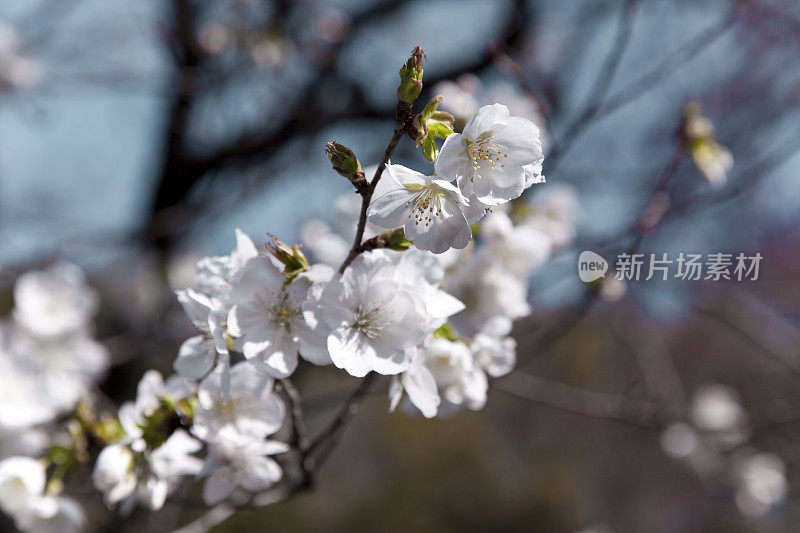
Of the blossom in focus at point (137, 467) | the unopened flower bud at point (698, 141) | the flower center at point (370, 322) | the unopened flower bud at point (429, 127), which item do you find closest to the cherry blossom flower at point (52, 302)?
the blossom in focus at point (137, 467)

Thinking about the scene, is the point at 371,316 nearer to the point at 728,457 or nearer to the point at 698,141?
the point at 698,141

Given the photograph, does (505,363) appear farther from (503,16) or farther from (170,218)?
(170,218)

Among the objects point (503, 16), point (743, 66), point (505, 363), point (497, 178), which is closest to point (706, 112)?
point (743, 66)

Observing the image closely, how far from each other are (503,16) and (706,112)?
4.25 ft

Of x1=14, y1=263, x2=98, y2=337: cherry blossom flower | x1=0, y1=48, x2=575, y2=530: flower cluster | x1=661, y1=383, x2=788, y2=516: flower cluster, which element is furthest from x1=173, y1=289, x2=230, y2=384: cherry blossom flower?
x1=661, y1=383, x2=788, y2=516: flower cluster

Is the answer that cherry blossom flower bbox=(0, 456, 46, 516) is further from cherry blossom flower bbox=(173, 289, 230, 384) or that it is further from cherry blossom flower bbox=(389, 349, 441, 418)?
cherry blossom flower bbox=(389, 349, 441, 418)

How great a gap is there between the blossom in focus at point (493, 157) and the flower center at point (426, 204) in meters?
0.03

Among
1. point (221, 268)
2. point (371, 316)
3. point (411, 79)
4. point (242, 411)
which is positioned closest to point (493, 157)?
point (411, 79)

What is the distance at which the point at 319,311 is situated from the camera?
636 mm

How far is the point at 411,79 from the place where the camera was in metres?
0.58

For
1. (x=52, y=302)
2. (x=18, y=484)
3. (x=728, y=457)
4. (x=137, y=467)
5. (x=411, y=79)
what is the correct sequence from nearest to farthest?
(x=411, y=79) < (x=137, y=467) < (x=18, y=484) < (x=52, y=302) < (x=728, y=457)

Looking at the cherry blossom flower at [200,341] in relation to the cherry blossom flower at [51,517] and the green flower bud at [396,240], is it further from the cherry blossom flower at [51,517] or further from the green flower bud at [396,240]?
the cherry blossom flower at [51,517]

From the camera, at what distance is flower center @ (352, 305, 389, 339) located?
0.66m

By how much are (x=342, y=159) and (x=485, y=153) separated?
0.16 meters
